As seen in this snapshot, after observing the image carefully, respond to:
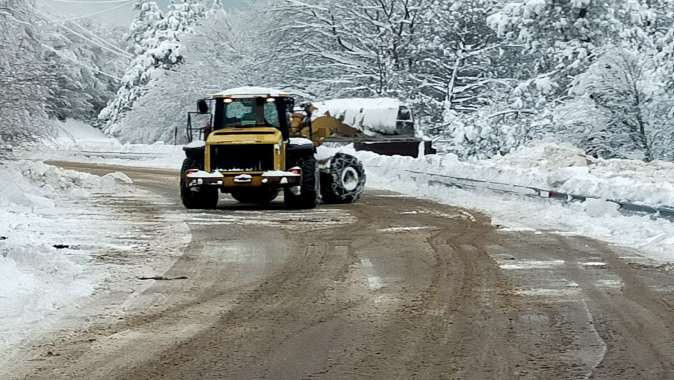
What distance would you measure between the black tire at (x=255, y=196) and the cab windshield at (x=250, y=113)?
1.53 metres

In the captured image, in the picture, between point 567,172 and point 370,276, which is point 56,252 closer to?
point 370,276

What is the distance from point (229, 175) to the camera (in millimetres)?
18438

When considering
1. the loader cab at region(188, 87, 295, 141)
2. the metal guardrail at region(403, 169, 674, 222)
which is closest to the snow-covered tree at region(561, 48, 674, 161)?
the metal guardrail at region(403, 169, 674, 222)

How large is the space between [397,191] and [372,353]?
18.5 meters

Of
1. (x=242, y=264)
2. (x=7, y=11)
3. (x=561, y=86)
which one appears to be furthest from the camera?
(x=561, y=86)

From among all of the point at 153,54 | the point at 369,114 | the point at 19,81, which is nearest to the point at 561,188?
the point at 19,81

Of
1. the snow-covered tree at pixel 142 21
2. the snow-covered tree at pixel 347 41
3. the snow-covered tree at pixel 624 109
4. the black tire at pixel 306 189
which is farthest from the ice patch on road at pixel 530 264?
the snow-covered tree at pixel 142 21

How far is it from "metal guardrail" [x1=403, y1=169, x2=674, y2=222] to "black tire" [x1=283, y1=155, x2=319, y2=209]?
13.8ft

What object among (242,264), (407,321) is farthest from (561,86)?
(407,321)

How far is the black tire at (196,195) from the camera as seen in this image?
62.5 ft

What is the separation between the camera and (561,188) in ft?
62.5

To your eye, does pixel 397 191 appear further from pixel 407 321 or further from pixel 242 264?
pixel 407 321

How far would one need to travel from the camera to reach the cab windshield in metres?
19.5

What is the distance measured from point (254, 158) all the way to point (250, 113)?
4.86 ft
